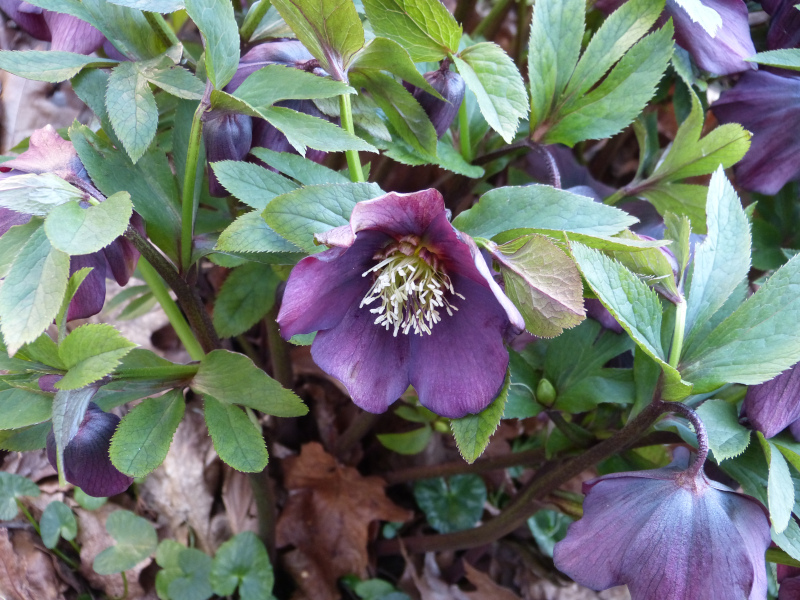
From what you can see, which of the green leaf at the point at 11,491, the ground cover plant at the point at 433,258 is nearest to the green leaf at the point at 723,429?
the ground cover plant at the point at 433,258

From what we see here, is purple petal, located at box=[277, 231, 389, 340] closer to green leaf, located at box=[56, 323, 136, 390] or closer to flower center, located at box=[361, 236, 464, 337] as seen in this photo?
flower center, located at box=[361, 236, 464, 337]

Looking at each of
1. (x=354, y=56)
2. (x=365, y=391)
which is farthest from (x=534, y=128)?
(x=365, y=391)

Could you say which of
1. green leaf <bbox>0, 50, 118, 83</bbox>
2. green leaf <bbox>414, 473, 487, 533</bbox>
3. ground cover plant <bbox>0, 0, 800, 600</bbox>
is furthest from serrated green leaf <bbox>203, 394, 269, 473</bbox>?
green leaf <bbox>414, 473, 487, 533</bbox>

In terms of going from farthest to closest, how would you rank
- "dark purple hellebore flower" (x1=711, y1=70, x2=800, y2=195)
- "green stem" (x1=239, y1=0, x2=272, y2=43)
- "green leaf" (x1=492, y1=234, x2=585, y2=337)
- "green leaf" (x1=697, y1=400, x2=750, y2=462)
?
"dark purple hellebore flower" (x1=711, y1=70, x2=800, y2=195) → "green stem" (x1=239, y1=0, x2=272, y2=43) → "green leaf" (x1=697, y1=400, x2=750, y2=462) → "green leaf" (x1=492, y1=234, x2=585, y2=337)

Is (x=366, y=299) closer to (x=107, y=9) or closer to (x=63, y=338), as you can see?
(x=63, y=338)

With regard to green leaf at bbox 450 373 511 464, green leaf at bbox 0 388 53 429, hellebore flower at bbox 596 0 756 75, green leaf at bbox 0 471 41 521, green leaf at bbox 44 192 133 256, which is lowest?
green leaf at bbox 0 471 41 521

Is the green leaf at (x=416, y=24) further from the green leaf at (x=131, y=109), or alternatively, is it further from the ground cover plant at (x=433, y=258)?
the green leaf at (x=131, y=109)
